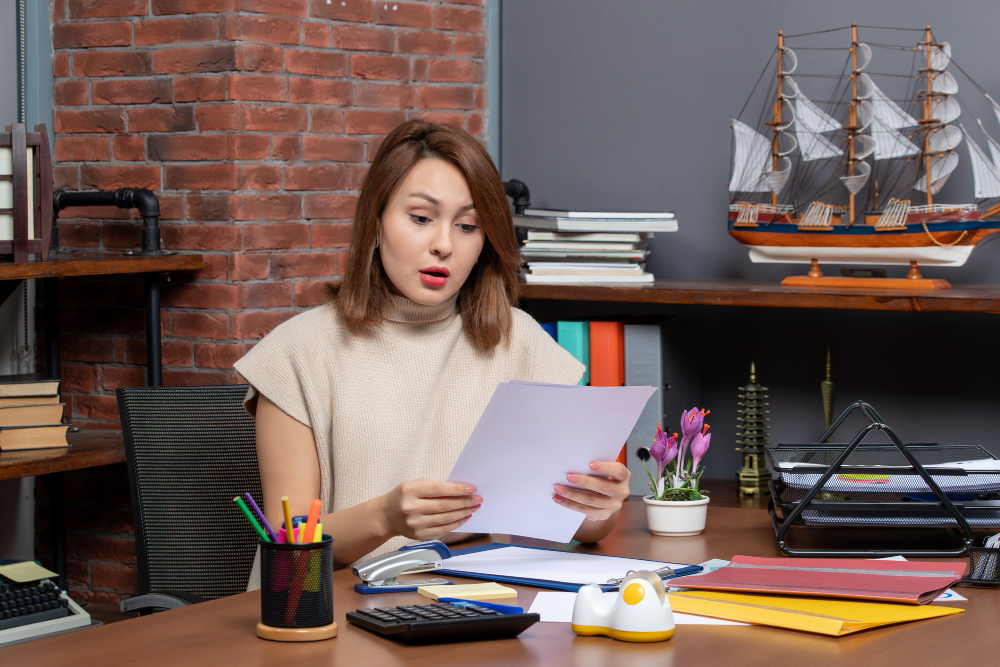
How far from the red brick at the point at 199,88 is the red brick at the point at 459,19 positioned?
63 cm

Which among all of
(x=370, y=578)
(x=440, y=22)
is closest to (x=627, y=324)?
(x=440, y=22)

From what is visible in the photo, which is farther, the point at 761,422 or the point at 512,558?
the point at 761,422

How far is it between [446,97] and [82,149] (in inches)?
35.7

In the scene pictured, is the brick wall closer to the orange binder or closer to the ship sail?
the orange binder

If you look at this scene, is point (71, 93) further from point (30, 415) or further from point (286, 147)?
point (30, 415)

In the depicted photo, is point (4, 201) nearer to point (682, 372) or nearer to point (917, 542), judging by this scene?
point (682, 372)

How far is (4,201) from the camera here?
82.8 inches

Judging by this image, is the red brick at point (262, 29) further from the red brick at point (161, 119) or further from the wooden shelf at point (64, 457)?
the wooden shelf at point (64, 457)

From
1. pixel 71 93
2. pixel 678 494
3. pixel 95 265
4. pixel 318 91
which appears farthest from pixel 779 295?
pixel 71 93

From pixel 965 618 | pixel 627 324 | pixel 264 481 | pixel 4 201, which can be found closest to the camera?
pixel 965 618

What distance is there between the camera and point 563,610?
3.82 ft

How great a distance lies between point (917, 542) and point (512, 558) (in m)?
0.58

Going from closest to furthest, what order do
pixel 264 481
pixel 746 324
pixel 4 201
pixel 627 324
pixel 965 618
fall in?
pixel 965 618 → pixel 264 481 → pixel 4 201 → pixel 627 324 → pixel 746 324

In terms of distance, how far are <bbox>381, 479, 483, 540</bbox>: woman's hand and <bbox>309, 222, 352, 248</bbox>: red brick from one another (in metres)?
1.25
